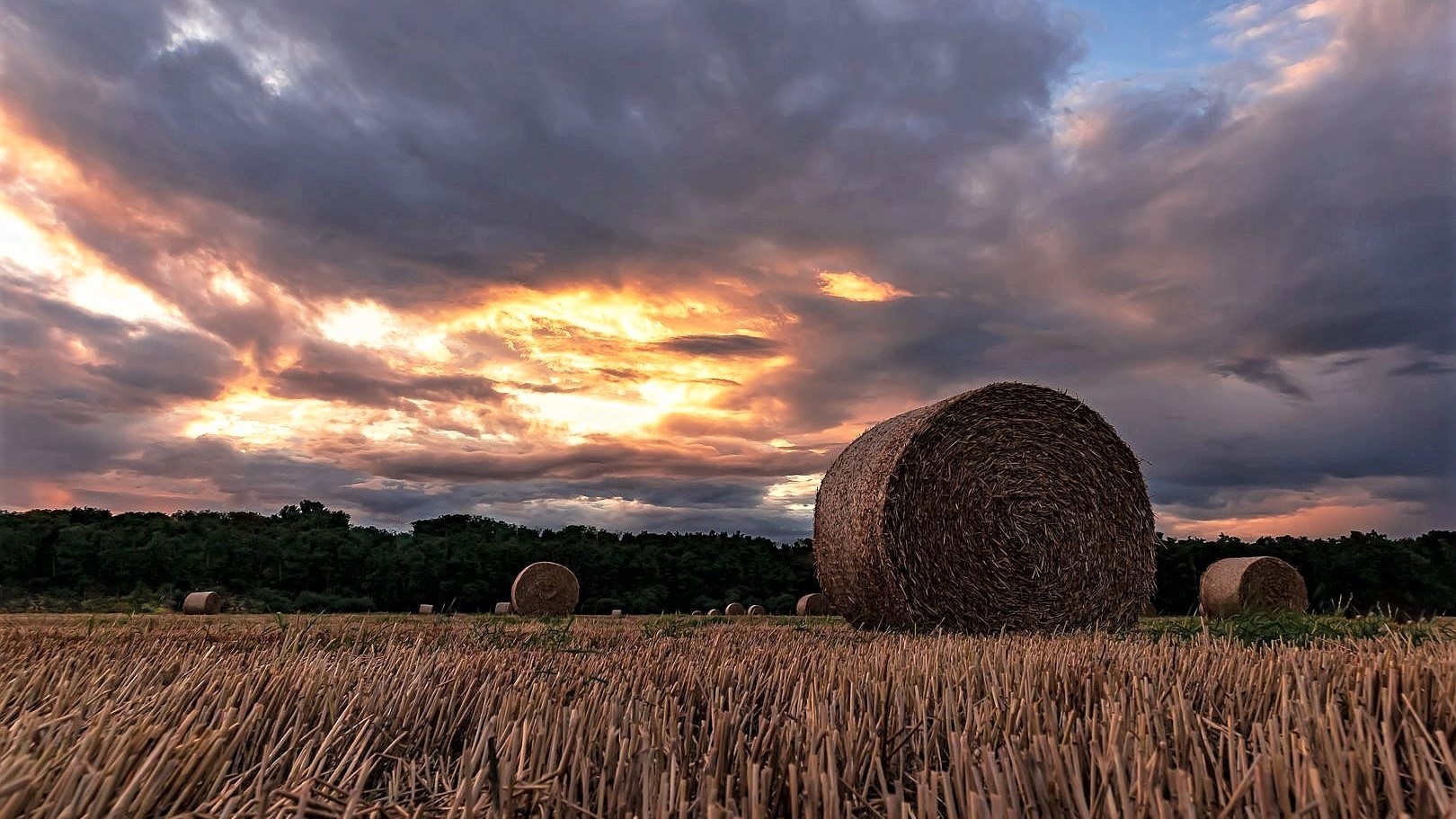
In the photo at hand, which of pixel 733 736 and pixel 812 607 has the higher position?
pixel 812 607

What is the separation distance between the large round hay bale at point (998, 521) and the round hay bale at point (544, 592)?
978cm

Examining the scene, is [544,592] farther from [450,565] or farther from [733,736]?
[733,736]

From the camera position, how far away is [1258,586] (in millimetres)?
15445

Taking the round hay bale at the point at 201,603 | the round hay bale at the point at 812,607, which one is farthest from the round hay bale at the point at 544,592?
the round hay bale at the point at 201,603

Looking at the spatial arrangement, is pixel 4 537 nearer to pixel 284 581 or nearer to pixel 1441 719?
pixel 284 581

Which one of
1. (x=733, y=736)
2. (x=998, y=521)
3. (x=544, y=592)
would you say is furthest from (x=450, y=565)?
(x=733, y=736)

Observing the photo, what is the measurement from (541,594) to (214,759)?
658 inches

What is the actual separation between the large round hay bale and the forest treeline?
12623 millimetres

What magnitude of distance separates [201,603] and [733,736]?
19020 mm

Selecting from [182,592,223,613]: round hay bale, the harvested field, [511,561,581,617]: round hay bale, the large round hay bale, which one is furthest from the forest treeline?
the harvested field

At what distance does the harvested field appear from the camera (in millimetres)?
1711

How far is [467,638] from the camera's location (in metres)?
6.30

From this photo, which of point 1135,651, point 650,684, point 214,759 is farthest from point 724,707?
point 1135,651

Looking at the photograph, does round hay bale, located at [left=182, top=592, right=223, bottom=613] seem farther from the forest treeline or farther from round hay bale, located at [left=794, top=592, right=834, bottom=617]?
round hay bale, located at [left=794, top=592, right=834, bottom=617]
